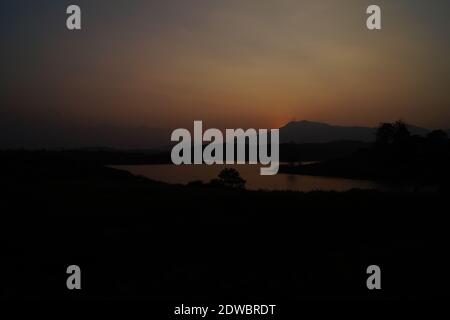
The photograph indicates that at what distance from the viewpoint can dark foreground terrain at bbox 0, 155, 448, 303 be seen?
331 inches

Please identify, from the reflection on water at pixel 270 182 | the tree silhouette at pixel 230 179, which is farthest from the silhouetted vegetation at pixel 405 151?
the tree silhouette at pixel 230 179

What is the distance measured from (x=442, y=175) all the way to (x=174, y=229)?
2597 cm

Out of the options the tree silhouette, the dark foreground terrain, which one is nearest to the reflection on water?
the tree silhouette

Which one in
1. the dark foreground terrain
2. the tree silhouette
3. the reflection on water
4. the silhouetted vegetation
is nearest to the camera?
the dark foreground terrain

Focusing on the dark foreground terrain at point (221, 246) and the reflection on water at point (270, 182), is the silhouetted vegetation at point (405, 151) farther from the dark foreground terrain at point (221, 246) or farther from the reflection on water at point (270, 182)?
the dark foreground terrain at point (221, 246)

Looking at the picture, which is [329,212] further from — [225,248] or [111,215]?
[111,215]

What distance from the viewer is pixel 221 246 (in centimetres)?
1190

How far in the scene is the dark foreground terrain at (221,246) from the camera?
8.41 metres

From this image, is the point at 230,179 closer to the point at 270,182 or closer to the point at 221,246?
the point at 270,182

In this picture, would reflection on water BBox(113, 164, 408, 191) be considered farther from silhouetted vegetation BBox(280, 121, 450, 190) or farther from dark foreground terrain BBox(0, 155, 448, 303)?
dark foreground terrain BBox(0, 155, 448, 303)

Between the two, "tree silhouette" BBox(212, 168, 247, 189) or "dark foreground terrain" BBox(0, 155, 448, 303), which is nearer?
"dark foreground terrain" BBox(0, 155, 448, 303)

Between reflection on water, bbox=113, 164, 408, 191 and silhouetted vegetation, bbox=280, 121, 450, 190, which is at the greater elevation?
silhouetted vegetation, bbox=280, 121, 450, 190
